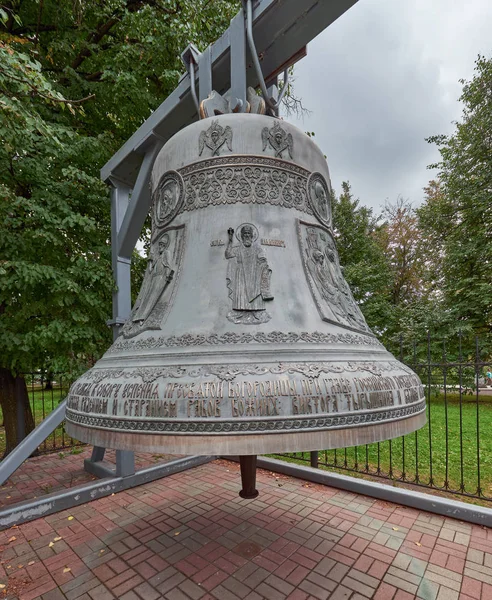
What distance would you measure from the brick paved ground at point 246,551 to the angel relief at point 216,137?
2.97 m

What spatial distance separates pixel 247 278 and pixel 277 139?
2.46 feet

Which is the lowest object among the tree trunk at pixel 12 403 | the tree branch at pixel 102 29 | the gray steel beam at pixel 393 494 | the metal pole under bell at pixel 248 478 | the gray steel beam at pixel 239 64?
the gray steel beam at pixel 393 494

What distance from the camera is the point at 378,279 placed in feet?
43.1

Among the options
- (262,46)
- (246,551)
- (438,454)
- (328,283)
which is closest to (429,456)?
(438,454)

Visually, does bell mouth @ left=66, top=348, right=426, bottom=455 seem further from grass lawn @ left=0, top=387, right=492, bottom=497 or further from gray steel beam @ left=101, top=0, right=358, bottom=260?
grass lawn @ left=0, top=387, right=492, bottom=497

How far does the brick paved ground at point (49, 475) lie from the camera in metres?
4.63

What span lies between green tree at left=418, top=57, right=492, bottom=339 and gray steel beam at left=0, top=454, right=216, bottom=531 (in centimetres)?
968

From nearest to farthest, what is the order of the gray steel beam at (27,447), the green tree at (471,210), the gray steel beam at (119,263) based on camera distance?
1. the gray steel beam at (27,447)
2. the gray steel beam at (119,263)
3. the green tree at (471,210)

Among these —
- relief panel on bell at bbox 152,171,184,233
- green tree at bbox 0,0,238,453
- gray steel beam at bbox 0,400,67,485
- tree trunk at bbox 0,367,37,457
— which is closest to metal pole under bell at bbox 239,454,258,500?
relief panel on bell at bbox 152,171,184,233

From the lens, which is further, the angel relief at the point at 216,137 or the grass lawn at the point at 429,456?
the grass lawn at the point at 429,456

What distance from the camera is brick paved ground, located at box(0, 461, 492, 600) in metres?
2.58

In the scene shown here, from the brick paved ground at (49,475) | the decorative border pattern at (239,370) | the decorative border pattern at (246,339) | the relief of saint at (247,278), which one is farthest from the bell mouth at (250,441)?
the brick paved ground at (49,475)

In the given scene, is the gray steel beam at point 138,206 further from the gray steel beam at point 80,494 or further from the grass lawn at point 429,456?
the grass lawn at point 429,456

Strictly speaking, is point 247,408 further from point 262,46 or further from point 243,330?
point 262,46
